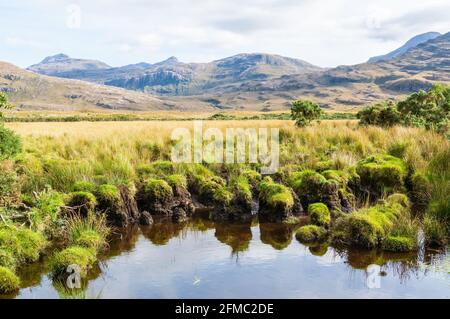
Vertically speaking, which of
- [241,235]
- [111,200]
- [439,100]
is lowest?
[241,235]

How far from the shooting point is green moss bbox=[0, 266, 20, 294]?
28.7ft

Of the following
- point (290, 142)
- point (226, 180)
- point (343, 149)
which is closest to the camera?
point (226, 180)

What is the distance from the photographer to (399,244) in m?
10.9

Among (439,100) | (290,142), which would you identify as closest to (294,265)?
(290,142)

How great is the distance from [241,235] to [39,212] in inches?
198

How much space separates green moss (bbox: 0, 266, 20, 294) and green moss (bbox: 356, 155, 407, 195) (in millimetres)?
11210

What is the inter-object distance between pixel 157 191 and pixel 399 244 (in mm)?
6967

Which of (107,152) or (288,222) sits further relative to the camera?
(107,152)

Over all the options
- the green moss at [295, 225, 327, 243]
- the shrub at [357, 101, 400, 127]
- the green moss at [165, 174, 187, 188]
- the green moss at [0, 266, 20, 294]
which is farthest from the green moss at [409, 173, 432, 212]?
the green moss at [0, 266, 20, 294]

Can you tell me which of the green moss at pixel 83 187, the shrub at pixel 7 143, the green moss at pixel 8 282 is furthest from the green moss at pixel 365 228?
the shrub at pixel 7 143

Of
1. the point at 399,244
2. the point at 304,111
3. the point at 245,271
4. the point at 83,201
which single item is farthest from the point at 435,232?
the point at 304,111

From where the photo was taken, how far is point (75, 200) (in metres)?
12.9

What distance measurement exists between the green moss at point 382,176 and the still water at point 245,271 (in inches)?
199
